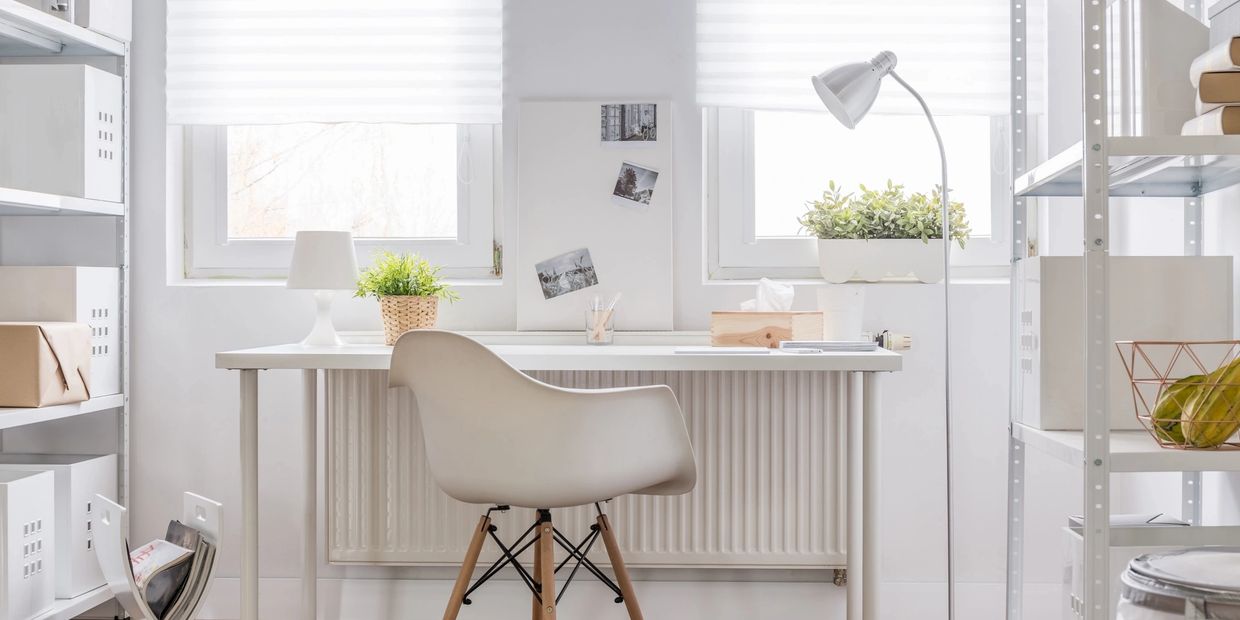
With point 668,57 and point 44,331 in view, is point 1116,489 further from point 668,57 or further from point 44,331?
Result: point 44,331

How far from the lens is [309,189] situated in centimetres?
256

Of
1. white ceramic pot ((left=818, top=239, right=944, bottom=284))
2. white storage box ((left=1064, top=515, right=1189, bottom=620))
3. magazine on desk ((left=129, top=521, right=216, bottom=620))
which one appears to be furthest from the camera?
white ceramic pot ((left=818, top=239, right=944, bottom=284))

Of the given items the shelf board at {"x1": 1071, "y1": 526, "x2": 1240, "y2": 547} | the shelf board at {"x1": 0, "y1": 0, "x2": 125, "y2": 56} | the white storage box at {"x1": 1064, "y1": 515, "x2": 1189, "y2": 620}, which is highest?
the shelf board at {"x1": 0, "y1": 0, "x2": 125, "y2": 56}

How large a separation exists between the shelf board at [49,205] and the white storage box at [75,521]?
24.1 inches

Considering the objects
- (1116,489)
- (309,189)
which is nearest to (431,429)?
(309,189)

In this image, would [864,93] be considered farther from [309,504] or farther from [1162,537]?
[309,504]

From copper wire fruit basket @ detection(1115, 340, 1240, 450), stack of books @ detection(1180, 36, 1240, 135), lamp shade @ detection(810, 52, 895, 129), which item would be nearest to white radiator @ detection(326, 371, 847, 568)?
lamp shade @ detection(810, 52, 895, 129)

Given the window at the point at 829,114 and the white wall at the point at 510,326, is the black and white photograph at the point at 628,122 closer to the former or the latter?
the white wall at the point at 510,326

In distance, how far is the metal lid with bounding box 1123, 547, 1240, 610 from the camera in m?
1.13

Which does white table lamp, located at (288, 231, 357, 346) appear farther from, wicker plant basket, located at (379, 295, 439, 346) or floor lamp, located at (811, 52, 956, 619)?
floor lamp, located at (811, 52, 956, 619)

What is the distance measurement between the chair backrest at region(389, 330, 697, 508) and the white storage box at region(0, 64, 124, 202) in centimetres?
116

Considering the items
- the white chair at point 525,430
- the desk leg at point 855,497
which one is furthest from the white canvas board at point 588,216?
the white chair at point 525,430

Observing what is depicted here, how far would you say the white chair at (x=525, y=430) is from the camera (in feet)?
5.34

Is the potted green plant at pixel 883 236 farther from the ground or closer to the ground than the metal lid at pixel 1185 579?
farther from the ground
